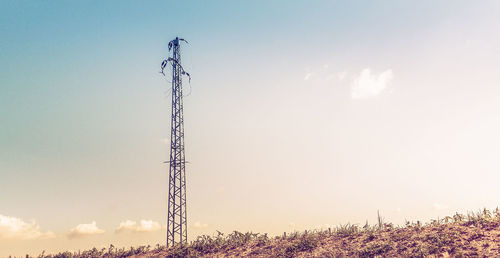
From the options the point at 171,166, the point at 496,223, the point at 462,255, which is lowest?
the point at 462,255

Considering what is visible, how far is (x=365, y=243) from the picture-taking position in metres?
13.4

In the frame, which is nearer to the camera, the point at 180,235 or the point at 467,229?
the point at 467,229

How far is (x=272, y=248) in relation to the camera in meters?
14.7

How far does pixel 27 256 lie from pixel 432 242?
17.8 meters

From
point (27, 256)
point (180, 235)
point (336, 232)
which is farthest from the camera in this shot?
point (180, 235)

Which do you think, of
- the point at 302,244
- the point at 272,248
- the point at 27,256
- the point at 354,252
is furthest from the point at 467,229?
the point at 27,256

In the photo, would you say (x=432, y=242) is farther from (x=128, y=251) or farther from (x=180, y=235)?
(x=180, y=235)

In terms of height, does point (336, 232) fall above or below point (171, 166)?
below

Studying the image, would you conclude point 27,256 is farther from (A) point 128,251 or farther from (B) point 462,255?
(B) point 462,255

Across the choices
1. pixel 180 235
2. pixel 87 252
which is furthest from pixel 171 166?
pixel 87 252

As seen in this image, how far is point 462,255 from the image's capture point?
11.1 m

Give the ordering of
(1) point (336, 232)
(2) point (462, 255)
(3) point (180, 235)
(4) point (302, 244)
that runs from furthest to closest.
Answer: (3) point (180, 235) < (1) point (336, 232) < (4) point (302, 244) < (2) point (462, 255)

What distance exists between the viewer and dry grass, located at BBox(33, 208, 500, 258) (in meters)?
11.9

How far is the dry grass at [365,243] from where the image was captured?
11852mm
